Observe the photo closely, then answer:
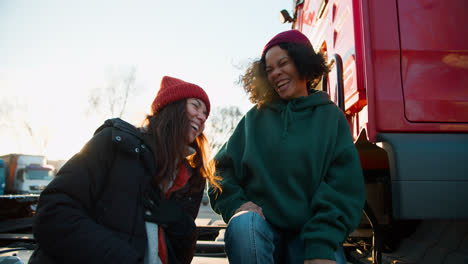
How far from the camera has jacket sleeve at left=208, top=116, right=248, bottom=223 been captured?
1448 mm

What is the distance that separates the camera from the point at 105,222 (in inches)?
47.7

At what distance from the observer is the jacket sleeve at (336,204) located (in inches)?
47.7

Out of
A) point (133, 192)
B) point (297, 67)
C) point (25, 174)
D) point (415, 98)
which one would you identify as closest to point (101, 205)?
point (133, 192)

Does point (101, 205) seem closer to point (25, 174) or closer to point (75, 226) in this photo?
point (75, 226)

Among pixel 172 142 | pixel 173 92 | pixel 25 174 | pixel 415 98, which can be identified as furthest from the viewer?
pixel 25 174

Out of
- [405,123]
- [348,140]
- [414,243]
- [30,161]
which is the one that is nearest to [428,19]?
[405,123]

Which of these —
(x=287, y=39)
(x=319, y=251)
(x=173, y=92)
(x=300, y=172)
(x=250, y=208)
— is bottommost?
(x=319, y=251)

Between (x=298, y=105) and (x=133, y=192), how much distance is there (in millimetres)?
947

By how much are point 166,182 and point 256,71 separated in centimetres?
85

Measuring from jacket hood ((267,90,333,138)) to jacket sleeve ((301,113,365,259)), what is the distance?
0.66 ft

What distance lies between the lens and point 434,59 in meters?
1.73

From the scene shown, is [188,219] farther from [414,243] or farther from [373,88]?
[414,243]

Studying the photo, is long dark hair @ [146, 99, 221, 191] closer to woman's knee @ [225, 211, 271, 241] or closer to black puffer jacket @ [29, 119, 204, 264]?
black puffer jacket @ [29, 119, 204, 264]

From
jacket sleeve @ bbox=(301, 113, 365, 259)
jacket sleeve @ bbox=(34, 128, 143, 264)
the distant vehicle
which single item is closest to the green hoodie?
jacket sleeve @ bbox=(301, 113, 365, 259)
